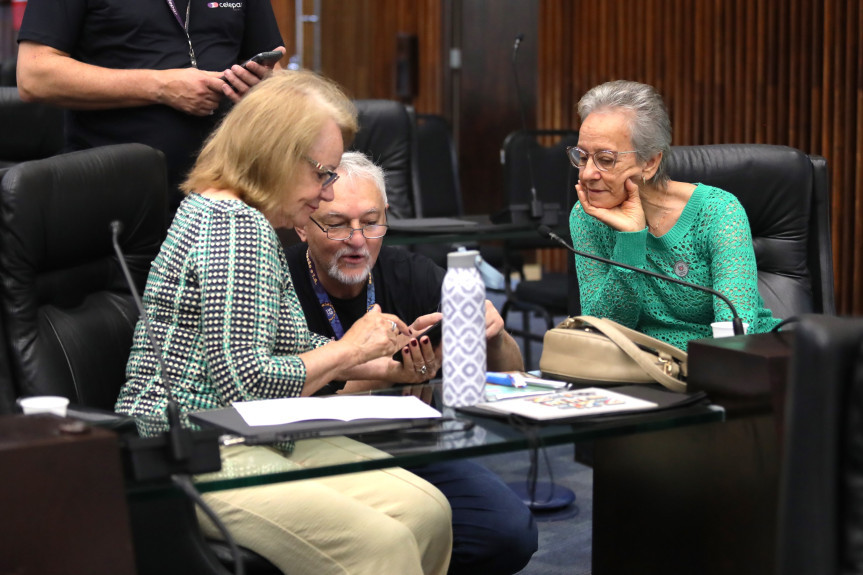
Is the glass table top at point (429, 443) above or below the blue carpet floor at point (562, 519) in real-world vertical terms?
above

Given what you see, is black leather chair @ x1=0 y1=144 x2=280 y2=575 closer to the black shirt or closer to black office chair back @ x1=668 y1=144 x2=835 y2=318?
the black shirt

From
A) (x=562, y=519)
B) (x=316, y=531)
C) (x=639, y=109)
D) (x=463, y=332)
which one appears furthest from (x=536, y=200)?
(x=316, y=531)

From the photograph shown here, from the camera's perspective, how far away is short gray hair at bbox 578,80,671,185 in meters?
2.31

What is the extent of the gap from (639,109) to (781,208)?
50 cm

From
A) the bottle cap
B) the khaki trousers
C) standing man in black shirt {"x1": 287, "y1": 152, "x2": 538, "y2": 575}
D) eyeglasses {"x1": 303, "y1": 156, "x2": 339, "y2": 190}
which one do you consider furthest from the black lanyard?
the khaki trousers

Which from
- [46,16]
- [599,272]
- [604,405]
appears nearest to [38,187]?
[46,16]

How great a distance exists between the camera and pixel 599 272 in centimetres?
231

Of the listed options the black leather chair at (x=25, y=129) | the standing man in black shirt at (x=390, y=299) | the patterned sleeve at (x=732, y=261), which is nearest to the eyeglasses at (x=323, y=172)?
the standing man in black shirt at (x=390, y=299)

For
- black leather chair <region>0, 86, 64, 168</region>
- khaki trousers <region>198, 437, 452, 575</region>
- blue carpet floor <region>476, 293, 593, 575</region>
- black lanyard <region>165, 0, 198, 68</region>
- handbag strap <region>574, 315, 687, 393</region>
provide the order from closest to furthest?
khaki trousers <region>198, 437, 452, 575</region>
handbag strap <region>574, 315, 687, 393</region>
black lanyard <region>165, 0, 198, 68</region>
blue carpet floor <region>476, 293, 593, 575</region>
black leather chair <region>0, 86, 64, 168</region>

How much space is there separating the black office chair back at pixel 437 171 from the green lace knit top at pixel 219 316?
2864 millimetres

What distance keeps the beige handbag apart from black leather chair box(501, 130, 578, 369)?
75.6 inches

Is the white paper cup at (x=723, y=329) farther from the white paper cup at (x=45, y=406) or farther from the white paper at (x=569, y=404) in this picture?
the white paper cup at (x=45, y=406)

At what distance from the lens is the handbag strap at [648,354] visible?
172cm

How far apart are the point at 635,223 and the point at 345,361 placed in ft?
2.62
